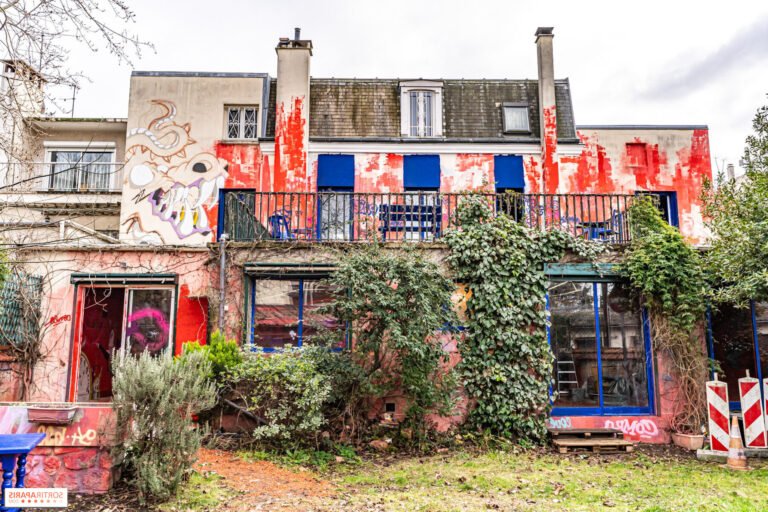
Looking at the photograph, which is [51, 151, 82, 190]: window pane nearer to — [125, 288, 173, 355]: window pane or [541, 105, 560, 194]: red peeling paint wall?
[125, 288, 173, 355]: window pane

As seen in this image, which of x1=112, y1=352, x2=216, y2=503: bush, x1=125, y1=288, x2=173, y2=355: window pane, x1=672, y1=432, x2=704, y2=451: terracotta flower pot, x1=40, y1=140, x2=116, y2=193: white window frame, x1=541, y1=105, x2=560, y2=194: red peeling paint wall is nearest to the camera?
x1=112, y1=352, x2=216, y2=503: bush

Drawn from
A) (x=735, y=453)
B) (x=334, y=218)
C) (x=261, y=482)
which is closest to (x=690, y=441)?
(x=735, y=453)

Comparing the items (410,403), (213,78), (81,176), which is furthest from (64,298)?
(81,176)

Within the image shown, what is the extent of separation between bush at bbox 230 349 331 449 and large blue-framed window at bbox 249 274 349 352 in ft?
4.00

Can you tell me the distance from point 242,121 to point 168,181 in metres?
2.87

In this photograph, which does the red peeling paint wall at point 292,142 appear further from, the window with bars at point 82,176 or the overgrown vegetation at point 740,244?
the overgrown vegetation at point 740,244

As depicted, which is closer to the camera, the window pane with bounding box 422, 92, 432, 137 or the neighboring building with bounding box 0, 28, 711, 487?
the neighboring building with bounding box 0, 28, 711, 487

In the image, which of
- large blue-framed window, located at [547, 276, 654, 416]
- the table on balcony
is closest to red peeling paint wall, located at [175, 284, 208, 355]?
the table on balcony

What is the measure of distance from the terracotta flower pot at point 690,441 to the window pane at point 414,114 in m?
11.0

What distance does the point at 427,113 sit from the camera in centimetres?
1719

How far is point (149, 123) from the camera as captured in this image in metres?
16.8

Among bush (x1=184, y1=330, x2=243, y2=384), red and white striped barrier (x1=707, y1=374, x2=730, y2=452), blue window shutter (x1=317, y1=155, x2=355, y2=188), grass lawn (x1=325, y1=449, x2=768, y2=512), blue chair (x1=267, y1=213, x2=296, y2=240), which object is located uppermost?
blue window shutter (x1=317, y1=155, x2=355, y2=188)

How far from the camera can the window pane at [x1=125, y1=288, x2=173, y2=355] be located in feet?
33.9

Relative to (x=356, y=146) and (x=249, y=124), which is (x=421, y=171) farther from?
(x=249, y=124)
